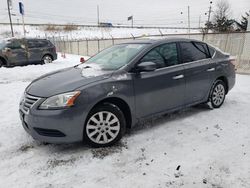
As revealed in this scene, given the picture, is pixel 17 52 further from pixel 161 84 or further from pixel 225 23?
pixel 225 23

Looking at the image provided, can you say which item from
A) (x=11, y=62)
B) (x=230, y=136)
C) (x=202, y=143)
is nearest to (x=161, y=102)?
(x=202, y=143)

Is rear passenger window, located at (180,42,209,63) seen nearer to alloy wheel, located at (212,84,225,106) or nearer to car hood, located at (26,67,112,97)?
alloy wheel, located at (212,84,225,106)

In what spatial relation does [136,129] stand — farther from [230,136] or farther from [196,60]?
[196,60]

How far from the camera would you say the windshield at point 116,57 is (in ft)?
13.0

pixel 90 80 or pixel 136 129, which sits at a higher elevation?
pixel 90 80

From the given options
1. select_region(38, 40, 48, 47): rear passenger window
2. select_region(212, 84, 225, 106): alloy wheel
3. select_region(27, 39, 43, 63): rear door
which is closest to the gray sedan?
select_region(212, 84, 225, 106): alloy wheel

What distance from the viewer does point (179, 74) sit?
171 inches

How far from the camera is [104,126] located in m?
3.49


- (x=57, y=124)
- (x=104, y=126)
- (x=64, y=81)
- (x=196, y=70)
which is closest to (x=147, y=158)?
(x=104, y=126)

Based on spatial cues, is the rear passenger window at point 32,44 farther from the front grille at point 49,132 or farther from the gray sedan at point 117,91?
the front grille at point 49,132

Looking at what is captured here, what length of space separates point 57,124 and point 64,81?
67 cm

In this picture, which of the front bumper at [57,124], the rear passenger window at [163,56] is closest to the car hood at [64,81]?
the front bumper at [57,124]

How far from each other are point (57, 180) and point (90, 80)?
52.7 inches

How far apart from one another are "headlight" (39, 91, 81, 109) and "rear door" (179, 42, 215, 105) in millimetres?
2162
